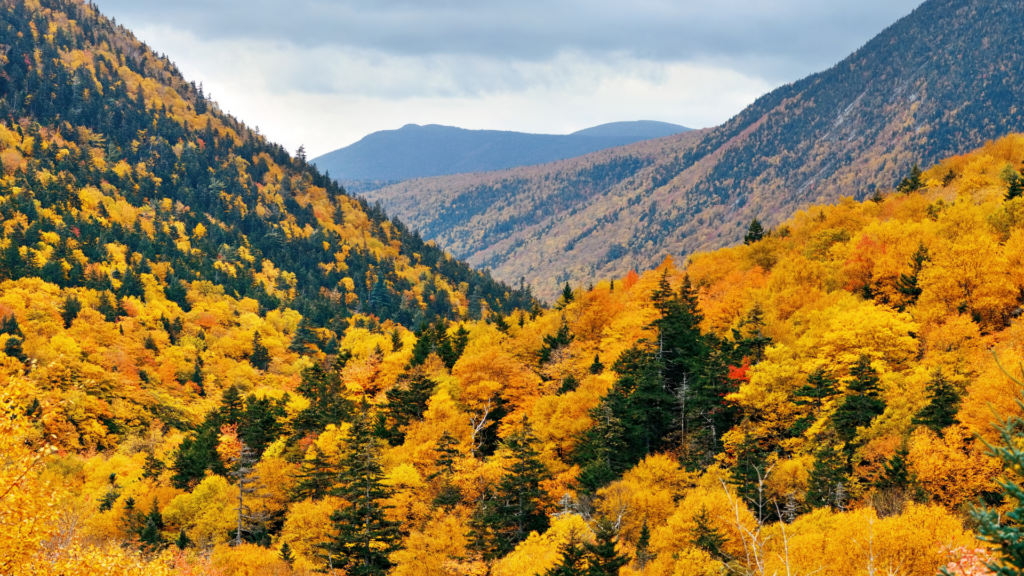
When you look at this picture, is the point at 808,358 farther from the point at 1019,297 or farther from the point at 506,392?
the point at 506,392

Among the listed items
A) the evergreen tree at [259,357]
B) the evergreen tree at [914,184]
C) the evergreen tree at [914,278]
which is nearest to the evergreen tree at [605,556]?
the evergreen tree at [914,278]

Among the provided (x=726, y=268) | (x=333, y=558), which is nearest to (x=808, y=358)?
(x=333, y=558)

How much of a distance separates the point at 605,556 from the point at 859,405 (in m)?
26.4

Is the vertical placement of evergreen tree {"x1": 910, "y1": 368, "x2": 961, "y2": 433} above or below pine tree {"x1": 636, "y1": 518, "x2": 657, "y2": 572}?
above

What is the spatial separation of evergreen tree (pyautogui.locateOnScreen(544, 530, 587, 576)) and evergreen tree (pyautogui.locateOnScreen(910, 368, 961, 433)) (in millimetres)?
25118

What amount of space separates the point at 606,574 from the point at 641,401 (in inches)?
1097

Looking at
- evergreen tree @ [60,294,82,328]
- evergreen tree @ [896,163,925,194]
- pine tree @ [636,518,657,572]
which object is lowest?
pine tree @ [636,518,657,572]

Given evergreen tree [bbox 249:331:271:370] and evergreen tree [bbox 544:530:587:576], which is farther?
evergreen tree [bbox 249:331:271:370]

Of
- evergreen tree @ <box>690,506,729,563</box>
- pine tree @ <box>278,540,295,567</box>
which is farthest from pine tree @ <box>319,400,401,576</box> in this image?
evergreen tree @ <box>690,506,729,563</box>

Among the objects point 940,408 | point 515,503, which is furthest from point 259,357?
point 940,408

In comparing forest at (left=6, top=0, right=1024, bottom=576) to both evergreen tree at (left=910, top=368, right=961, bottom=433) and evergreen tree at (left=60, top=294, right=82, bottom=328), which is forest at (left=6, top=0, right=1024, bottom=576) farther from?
evergreen tree at (left=60, top=294, right=82, bottom=328)

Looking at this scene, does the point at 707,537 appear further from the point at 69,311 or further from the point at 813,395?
the point at 69,311

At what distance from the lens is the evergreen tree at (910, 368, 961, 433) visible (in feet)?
156

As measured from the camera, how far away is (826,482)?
47.8 meters
